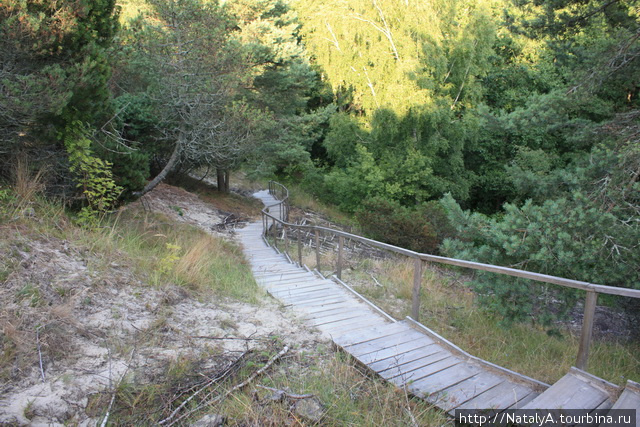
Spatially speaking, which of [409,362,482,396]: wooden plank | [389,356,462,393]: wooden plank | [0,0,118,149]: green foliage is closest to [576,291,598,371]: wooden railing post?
[409,362,482,396]: wooden plank

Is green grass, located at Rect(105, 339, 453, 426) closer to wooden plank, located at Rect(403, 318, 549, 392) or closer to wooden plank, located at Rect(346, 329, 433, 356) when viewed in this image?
wooden plank, located at Rect(346, 329, 433, 356)

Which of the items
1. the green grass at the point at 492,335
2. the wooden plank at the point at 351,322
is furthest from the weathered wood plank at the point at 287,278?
the wooden plank at the point at 351,322

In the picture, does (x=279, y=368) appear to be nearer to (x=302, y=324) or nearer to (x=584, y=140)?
(x=302, y=324)

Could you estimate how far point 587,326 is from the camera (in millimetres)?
3162

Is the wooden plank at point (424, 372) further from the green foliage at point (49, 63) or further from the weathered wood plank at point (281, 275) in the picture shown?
the green foliage at point (49, 63)

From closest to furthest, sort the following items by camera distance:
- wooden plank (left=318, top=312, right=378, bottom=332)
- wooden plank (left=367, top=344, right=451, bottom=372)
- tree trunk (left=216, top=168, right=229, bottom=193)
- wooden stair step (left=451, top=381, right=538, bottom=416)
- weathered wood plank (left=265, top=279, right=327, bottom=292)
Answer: wooden stair step (left=451, top=381, right=538, bottom=416), wooden plank (left=367, top=344, right=451, bottom=372), wooden plank (left=318, top=312, right=378, bottom=332), weathered wood plank (left=265, top=279, right=327, bottom=292), tree trunk (left=216, top=168, right=229, bottom=193)

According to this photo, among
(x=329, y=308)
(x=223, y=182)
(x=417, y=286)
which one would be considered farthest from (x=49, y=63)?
(x=223, y=182)

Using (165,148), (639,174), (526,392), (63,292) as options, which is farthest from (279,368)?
(165,148)

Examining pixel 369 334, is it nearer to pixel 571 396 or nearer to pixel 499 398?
pixel 499 398

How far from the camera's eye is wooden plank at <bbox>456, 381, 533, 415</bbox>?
3070mm

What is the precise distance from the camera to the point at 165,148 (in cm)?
1495

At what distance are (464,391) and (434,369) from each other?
40 centimetres

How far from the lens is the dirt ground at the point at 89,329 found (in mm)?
2998

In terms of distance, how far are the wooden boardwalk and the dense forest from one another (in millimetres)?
1895
